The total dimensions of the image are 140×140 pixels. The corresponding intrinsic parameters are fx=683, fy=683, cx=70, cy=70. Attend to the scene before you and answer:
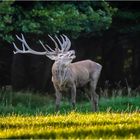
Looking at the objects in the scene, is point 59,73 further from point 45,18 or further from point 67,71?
point 45,18

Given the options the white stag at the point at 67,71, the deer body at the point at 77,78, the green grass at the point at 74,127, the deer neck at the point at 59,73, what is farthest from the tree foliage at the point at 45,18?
the green grass at the point at 74,127

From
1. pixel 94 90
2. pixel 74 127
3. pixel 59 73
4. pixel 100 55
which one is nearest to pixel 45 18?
pixel 94 90

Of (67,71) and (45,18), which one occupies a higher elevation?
(45,18)

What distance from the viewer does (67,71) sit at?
16.8m

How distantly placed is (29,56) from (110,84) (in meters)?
3.92

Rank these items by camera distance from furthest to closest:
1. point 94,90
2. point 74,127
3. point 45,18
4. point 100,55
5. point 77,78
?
point 100,55 < point 45,18 < point 94,90 < point 77,78 < point 74,127

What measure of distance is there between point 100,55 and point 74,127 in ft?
74.5

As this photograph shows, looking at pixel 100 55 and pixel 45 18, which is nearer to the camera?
pixel 45 18

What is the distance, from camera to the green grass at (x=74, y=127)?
29.6 feet

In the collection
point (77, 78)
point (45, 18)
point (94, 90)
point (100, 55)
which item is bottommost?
point (94, 90)

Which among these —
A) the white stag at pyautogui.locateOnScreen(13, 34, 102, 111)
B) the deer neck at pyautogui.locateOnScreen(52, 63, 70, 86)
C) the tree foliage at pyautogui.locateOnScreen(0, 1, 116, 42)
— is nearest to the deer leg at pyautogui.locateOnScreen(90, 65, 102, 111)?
the white stag at pyautogui.locateOnScreen(13, 34, 102, 111)

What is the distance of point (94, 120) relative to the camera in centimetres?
1073

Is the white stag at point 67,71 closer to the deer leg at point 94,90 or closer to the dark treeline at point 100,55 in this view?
the deer leg at point 94,90

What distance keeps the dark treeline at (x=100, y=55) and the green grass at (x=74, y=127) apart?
10632 millimetres
